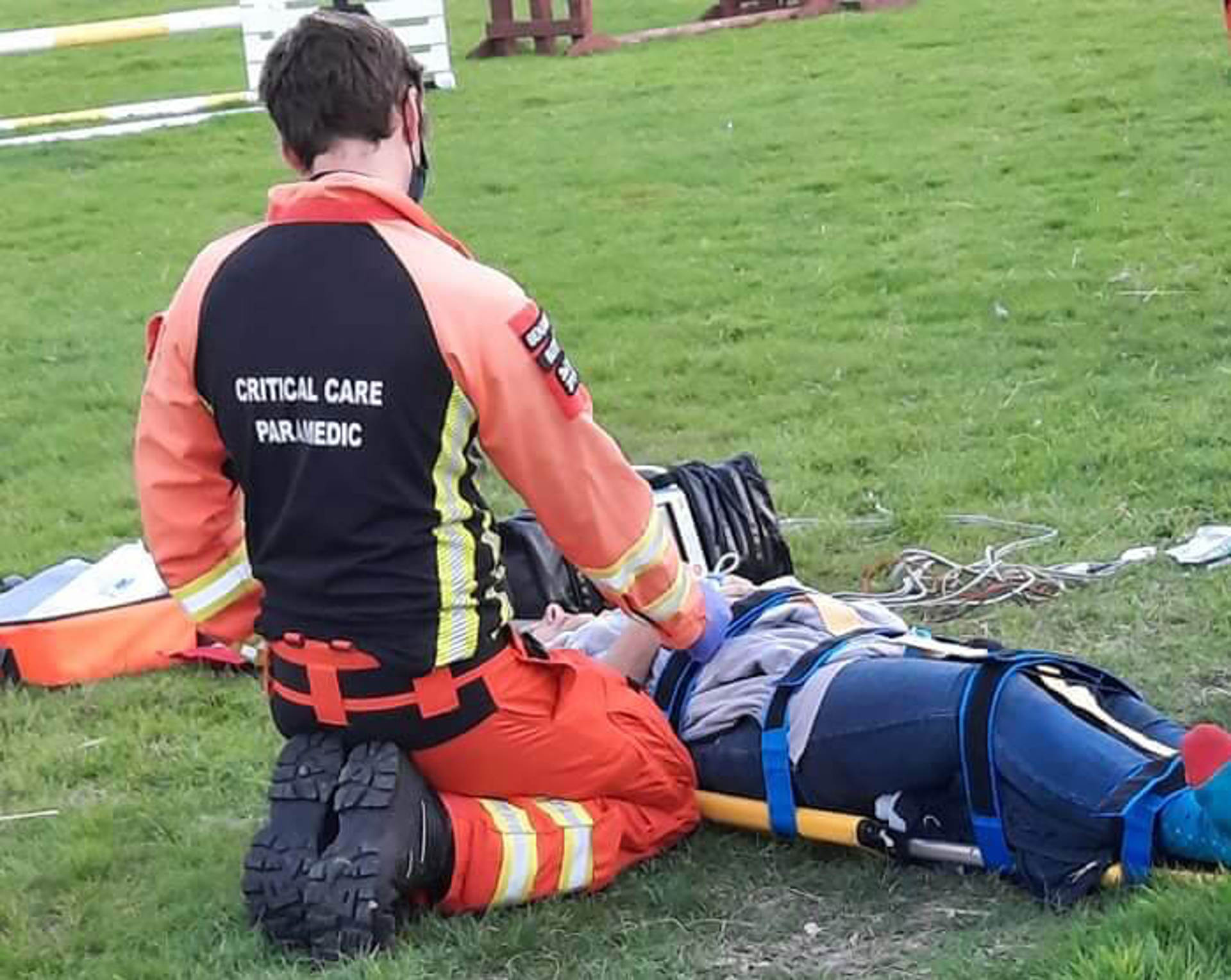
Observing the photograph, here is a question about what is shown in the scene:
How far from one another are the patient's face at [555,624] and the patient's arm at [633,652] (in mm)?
235

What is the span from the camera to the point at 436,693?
12.0 ft

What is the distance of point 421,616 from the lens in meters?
3.59

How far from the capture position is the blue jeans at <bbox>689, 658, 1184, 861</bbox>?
3471mm

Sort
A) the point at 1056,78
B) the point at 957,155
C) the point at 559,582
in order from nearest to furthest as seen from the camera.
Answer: the point at 559,582, the point at 957,155, the point at 1056,78

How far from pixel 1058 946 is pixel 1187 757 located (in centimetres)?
37

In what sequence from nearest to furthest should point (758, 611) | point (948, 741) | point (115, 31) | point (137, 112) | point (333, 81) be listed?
point (333, 81), point (948, 741), point (758, 611), point (115, 31), point (137, 112)

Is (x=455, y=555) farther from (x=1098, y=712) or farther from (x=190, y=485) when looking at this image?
(x=1098, y=712)

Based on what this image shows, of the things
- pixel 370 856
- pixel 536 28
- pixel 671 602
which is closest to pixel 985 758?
pixel 671 602

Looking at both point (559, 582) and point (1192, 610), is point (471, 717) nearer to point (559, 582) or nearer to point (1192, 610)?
point (559, 582)

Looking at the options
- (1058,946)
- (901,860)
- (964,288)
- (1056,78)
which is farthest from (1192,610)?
(1056,78)

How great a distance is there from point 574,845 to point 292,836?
0.55 metres

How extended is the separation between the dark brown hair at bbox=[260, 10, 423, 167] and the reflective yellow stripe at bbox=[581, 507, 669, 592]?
86 cm

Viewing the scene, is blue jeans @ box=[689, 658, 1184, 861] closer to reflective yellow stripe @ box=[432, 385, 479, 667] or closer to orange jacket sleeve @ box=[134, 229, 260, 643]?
reflective yellow stripe @ box=[432, 385, 479, 667]

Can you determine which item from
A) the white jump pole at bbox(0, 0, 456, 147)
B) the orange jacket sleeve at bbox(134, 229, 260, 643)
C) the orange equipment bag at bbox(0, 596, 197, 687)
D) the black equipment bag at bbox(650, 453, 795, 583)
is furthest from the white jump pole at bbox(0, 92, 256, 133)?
the orange jacket sleeve at bbox(134, 229, 260, 643)
